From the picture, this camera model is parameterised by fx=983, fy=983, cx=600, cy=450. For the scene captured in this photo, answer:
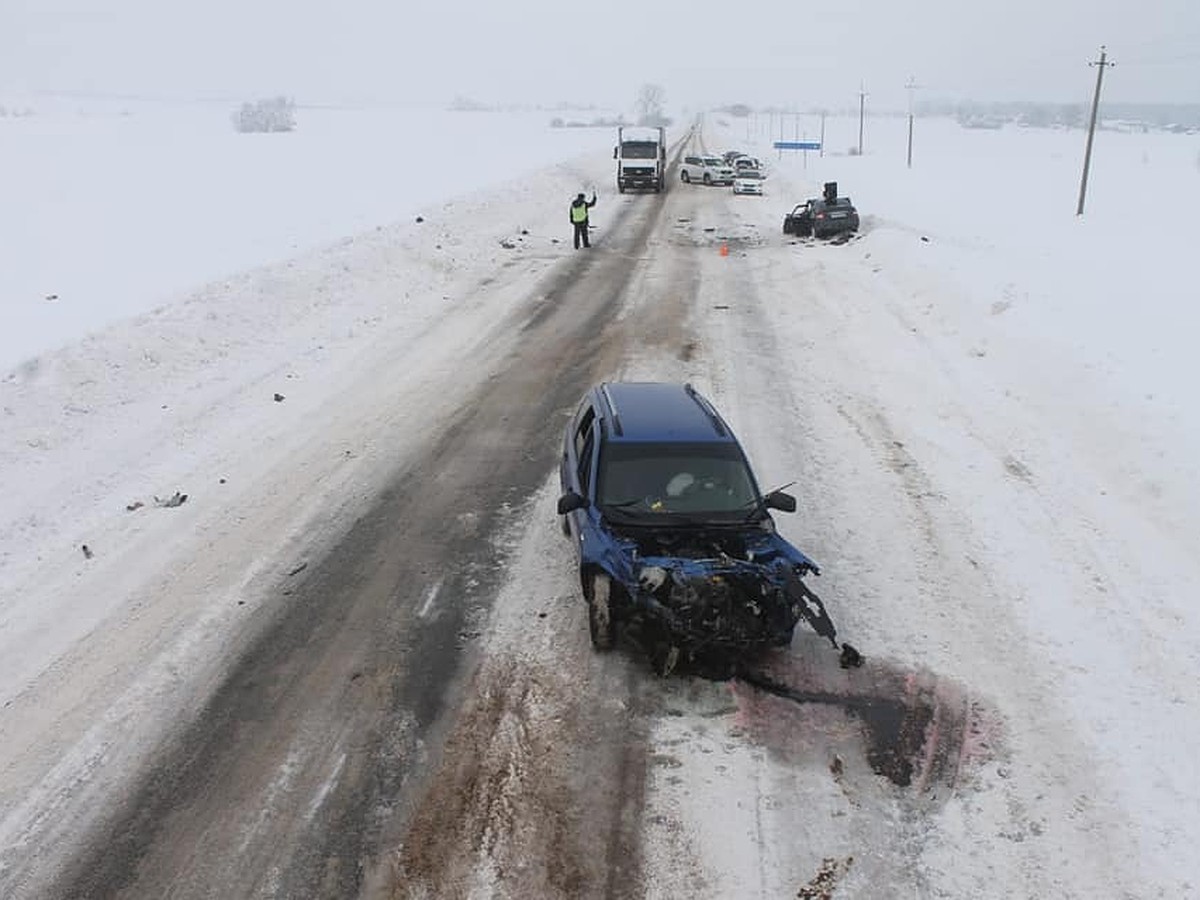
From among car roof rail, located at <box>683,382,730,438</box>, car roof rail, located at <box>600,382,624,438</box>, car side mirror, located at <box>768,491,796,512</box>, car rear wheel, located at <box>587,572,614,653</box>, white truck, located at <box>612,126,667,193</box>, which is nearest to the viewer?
→ car rear wheel, located at <box>587,572,614,653</box>

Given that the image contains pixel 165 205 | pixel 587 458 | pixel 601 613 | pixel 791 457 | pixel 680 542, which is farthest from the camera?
pixel 165 205

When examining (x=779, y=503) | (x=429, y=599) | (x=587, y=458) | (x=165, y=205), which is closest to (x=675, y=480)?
(x=779, y=503)

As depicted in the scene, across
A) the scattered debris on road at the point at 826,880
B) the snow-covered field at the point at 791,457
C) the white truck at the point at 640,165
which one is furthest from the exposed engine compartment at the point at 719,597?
the white truck at the point at 640,165

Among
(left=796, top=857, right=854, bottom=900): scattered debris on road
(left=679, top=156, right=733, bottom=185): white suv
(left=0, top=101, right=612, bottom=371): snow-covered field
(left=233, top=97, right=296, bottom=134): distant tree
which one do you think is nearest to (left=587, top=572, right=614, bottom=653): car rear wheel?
(left=796, top=857, right=854, bottom=900): scattered debris on road

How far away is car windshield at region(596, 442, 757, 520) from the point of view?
8164 mm

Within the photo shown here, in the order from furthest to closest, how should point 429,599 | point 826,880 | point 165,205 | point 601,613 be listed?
point 165,205, point 429,599, point 601,613, point 826,880

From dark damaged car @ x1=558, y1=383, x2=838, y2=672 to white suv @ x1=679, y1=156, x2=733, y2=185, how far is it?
40.9 m

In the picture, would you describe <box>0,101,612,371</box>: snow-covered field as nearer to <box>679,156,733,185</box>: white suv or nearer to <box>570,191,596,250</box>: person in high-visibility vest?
<box>570,191,596,250</box>: person in high-visibility vest

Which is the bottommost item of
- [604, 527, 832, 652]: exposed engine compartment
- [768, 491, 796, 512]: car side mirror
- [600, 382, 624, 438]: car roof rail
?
[604, 527, 832, 652]: exposed engine compartment

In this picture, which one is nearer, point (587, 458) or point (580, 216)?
point (587, 458)

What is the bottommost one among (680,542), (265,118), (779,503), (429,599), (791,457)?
(791,457)

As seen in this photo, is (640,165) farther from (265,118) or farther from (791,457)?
(265,118)

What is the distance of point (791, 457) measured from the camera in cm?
1198

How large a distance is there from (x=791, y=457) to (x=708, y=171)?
38.9 meters
